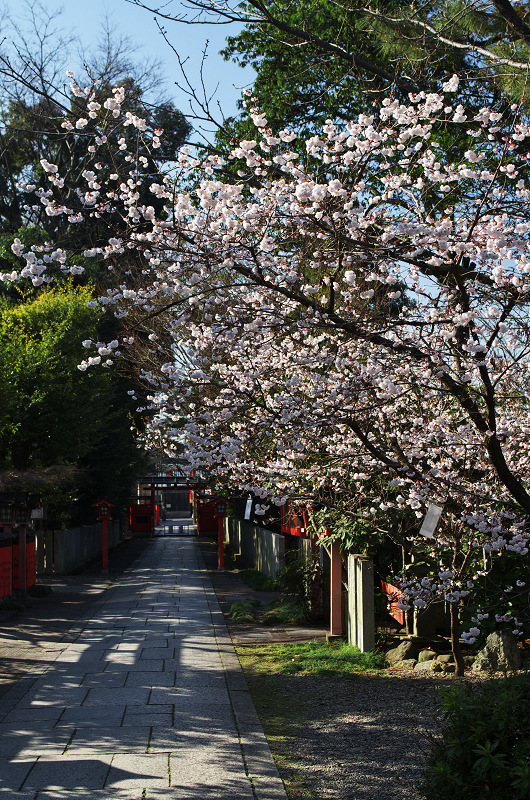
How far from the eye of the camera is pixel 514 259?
4.84 meters

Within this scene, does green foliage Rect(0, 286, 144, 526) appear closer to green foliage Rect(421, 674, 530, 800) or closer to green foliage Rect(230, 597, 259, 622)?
green foliage Rect(230, 597, 259, 622)

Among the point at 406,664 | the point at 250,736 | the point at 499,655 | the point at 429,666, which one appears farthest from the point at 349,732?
the point at 406,664

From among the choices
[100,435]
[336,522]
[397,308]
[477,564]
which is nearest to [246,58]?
[397,308]

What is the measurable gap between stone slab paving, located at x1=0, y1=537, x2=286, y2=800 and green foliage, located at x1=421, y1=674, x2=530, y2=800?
128 centimetres

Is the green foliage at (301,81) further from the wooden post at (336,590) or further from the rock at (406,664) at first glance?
the rock at (406,664)

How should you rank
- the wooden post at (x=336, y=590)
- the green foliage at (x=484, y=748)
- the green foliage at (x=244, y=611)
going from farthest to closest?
the green foliage at (x=244, y=611), the wooden post at (x=336, y=590), the green foliage at (x=484, y=748)

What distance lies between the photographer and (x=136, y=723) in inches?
213

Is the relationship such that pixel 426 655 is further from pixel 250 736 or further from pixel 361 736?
pixel 250 736

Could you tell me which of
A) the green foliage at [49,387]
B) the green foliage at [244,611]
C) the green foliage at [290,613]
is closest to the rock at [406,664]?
the green foliage at [290,613]

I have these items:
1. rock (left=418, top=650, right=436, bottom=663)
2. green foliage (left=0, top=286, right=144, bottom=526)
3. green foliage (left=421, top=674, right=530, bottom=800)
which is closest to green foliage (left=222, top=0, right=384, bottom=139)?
green foliage (left=0, top=286, right=144, bottom=526)

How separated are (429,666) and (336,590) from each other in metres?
1.69

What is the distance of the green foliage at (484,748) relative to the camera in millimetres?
2979

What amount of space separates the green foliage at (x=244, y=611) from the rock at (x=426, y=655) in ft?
11.6

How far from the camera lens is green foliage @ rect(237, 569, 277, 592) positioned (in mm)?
14086
